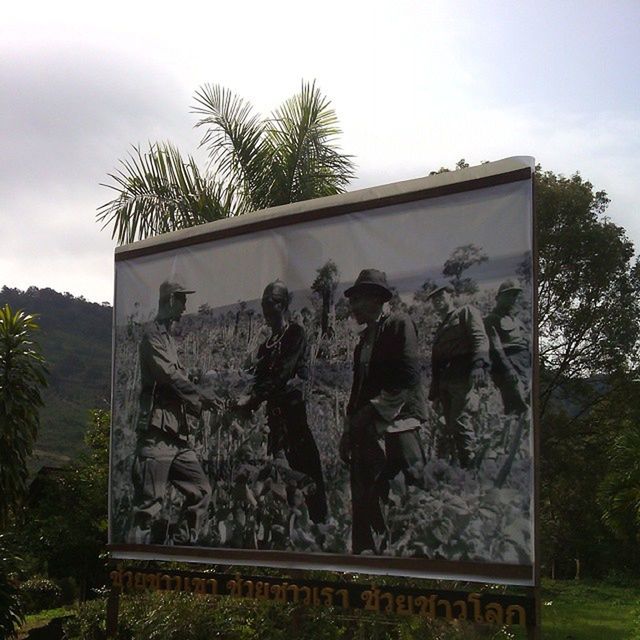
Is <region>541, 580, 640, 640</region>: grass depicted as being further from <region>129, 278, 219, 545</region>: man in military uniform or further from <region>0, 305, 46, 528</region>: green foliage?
<region>0, 305, 46, 528</region>: green foliage

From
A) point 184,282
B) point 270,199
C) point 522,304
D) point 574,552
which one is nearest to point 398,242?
point 522,304

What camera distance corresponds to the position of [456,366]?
23.7 feet

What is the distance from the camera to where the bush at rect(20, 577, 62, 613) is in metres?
17.9

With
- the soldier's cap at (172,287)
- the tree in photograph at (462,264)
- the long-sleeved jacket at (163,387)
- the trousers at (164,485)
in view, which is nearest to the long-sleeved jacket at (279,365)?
the long-sleeved jacket at (163,387)

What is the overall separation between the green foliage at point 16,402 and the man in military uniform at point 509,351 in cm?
754

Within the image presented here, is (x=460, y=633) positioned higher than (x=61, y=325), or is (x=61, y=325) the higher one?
(x=61, y=325)

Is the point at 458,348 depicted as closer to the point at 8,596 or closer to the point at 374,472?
the point at 374,472

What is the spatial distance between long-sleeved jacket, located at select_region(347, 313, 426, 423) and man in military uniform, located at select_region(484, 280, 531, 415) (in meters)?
0.71

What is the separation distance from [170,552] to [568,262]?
15.1 m

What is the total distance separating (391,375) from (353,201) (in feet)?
4.97

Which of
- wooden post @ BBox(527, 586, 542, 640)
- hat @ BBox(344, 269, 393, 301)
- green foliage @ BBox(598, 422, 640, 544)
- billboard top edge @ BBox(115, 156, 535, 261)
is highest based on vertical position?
billboard top edge @ BBox(115, 156, 535, 261)

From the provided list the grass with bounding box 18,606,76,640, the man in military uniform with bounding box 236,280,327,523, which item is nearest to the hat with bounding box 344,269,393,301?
the man in military uniform with bounding box 236,280,327,523

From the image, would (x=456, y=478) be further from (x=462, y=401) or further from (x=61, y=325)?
(x=61, y=325)

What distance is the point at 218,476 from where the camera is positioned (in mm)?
8828
